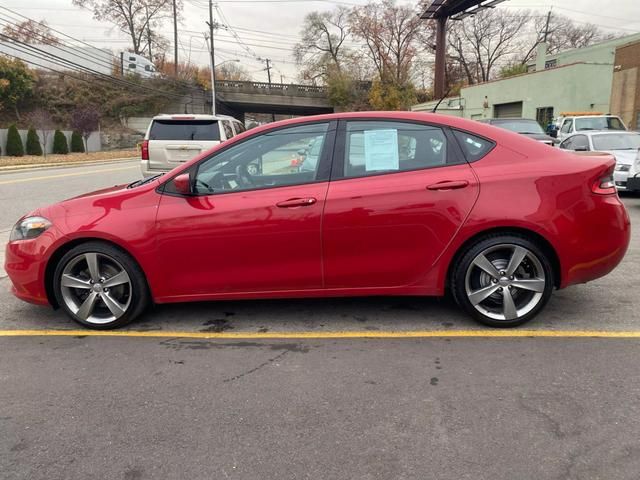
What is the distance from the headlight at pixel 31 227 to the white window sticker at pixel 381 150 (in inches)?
98.9

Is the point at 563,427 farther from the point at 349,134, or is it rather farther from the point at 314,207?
the point at 349,134

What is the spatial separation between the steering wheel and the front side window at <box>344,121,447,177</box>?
736mm

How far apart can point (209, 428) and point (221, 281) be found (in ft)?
4.51

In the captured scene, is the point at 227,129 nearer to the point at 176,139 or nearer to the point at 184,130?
the point at 184,130

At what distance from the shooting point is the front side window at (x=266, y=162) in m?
3.85

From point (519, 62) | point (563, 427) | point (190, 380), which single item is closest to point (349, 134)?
point (190, 380)

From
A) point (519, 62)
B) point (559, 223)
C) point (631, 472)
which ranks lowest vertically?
point (631, 472)

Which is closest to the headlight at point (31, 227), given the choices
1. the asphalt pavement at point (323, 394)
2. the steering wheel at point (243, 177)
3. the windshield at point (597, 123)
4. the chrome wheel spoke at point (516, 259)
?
the asphalt pavement at point (323, 394)

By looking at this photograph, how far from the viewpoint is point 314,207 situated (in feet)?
12.1

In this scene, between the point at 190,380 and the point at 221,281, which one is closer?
the point at 190,380

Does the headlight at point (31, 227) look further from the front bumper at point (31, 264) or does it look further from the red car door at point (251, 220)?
the red car door at point (251, 220)

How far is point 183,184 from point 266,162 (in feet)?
2.13

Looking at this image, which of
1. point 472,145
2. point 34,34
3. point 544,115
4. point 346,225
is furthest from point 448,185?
point 34,34

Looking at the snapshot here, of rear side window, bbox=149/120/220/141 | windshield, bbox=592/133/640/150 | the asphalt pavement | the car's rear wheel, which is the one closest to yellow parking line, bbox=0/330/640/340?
the asphalt pavement
